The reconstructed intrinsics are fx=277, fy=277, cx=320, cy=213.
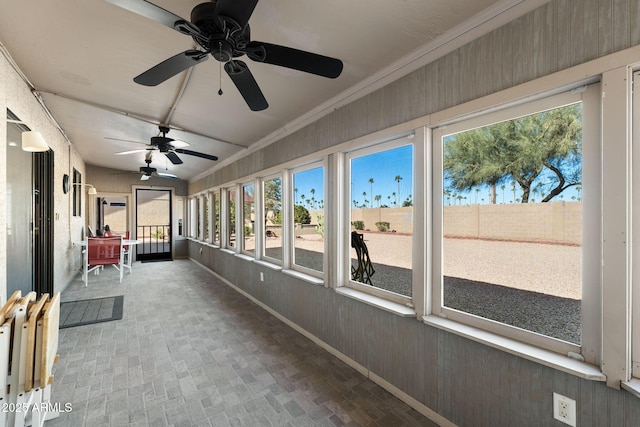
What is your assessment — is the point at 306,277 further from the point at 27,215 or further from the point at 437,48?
the point at 27,215

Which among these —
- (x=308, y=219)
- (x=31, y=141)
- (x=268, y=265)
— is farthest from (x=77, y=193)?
(x=308, y=219)

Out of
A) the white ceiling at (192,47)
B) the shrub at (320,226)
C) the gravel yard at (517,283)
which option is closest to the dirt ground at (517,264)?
the gravel yard at (517,283)

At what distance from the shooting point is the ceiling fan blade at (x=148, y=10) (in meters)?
1.14

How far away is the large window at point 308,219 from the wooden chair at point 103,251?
4306 mm

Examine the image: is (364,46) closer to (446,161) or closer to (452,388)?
(446,161)

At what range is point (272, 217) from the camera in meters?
4.16

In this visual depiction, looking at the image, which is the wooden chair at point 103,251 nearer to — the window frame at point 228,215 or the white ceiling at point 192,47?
the window frame at point 228,215

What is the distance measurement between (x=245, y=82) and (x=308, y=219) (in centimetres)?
195

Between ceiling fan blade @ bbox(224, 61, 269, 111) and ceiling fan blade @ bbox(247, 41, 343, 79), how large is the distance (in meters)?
0.13

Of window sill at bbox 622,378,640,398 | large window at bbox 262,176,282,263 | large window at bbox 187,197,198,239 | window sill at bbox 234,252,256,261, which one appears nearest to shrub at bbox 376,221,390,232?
window sill at bbox 622,378,640,398

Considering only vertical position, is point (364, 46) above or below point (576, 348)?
above

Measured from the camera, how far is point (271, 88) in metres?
2.59

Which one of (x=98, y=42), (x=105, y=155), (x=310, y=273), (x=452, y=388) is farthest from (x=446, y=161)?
(x=105, y=155)

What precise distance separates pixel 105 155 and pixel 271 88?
5.86 metres
